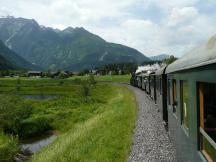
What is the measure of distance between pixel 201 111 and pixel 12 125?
92.2ft

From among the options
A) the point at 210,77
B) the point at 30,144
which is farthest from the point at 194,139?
the point at 30,144

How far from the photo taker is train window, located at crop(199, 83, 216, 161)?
486 centimetres

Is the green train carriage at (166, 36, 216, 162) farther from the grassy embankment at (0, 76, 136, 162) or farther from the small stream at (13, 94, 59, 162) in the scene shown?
the small stream at (13, 94, 59, 162)

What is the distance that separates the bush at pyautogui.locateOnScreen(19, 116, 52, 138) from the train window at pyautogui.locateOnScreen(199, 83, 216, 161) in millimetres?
27532

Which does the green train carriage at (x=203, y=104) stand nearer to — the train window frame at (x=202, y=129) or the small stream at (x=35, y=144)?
the train window frame at (x=202, y=129)

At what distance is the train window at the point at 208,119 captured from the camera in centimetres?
486

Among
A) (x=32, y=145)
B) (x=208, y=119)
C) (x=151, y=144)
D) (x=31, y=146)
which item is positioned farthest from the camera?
(x=32, y=145)

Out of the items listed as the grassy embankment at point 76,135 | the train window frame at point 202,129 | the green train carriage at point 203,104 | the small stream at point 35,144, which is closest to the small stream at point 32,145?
the small stream at point 35,144

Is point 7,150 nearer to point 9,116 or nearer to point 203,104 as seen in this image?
point 9,116

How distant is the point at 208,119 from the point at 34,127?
28666 millimetres

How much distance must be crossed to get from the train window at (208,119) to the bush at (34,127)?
27.5 metres

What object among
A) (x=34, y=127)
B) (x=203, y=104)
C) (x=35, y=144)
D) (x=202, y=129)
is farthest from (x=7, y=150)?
(x=203, y=104)

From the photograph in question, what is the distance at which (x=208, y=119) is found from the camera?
526cm

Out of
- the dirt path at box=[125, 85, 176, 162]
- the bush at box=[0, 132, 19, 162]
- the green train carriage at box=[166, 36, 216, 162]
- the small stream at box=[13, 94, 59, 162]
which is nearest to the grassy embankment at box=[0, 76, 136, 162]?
the bush at box=[0, 132, 19, 162]
